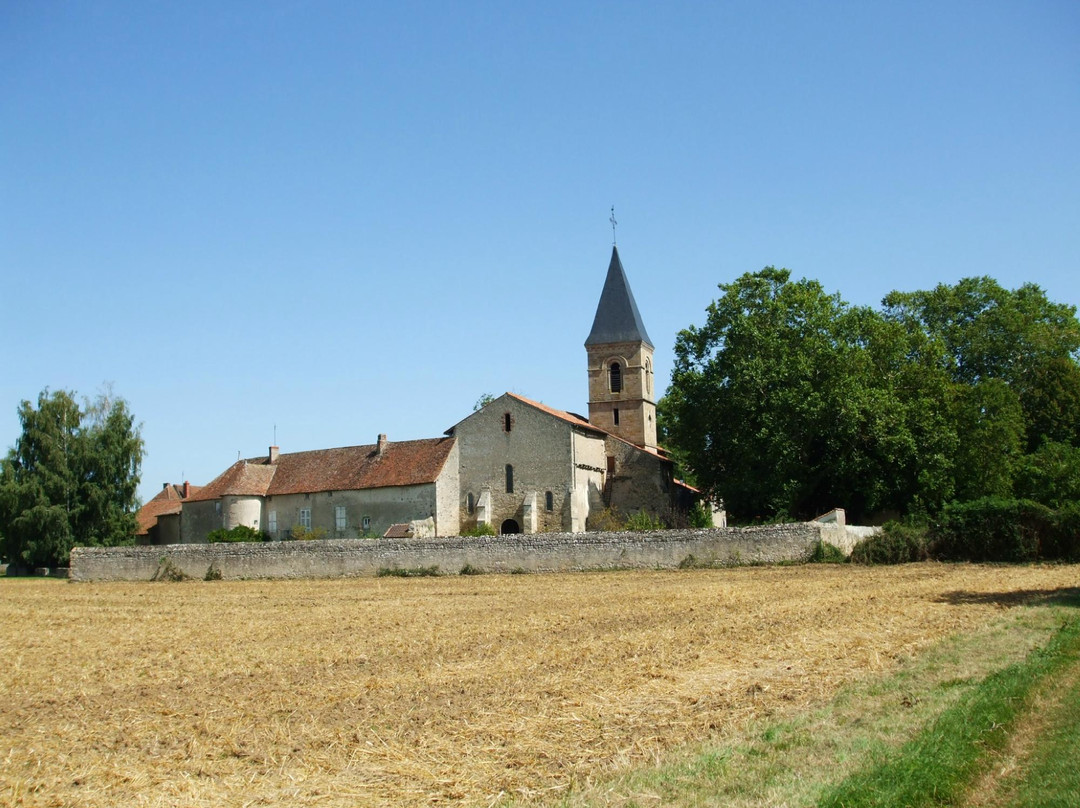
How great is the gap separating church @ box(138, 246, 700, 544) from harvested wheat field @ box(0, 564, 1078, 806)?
22.8 meters

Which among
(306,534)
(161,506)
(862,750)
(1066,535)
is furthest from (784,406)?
(161,506)

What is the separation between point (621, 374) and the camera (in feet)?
176

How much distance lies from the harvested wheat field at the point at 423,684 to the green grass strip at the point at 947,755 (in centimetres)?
165

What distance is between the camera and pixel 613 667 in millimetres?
12219

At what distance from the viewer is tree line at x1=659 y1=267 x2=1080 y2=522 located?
3666 centimetres

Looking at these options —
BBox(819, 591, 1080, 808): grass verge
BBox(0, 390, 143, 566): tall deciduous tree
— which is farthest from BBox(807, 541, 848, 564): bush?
BBox(0, 390, 143, 566): tall deciduous tree

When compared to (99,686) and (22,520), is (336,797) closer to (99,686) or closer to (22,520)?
(99,686)

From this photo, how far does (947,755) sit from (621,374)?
46513mm

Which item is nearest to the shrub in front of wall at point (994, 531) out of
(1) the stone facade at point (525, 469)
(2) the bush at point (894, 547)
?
(2) the bush at point (894, 547)

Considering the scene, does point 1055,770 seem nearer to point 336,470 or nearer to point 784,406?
point 784,406

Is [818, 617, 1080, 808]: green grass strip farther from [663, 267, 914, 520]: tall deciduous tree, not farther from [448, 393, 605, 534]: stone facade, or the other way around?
[448, 393, 605, 534]: stone facade

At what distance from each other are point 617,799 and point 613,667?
5.39 metres

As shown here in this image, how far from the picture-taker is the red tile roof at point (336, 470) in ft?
156

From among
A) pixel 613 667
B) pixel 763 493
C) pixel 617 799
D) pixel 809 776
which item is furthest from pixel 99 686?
pixel 763 493
